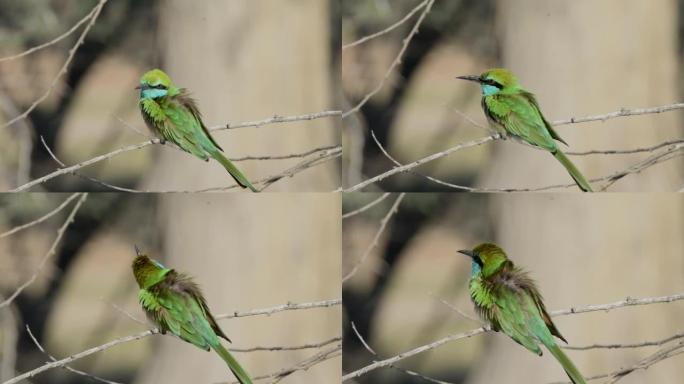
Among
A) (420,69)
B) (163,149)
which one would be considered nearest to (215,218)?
(163,149)

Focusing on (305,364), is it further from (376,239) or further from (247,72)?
(247,72)

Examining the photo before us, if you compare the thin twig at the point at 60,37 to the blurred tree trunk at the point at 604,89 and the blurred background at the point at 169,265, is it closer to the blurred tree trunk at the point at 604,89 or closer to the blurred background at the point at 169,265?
the blurred background at the point at 169,265

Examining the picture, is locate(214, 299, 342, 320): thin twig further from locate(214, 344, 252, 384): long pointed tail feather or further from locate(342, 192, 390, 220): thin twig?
locate(342, 192, 390, 220): thin twig

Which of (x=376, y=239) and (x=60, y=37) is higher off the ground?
(x=60, y=37)

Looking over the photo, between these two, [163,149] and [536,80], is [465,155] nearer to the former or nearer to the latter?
[536,80]

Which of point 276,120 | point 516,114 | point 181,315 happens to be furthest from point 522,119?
point 181,315

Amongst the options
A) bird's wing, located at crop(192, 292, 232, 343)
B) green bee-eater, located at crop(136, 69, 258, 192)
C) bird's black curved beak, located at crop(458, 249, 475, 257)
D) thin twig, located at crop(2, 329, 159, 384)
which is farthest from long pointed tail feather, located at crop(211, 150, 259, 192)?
bird's black curved beak, located at crop(458, 249, 475, 257)
